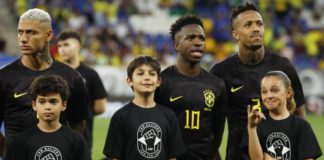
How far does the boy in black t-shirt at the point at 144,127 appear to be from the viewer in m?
6.61

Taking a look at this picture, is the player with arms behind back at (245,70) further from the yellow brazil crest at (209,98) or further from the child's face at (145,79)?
the child's face at (145,79)

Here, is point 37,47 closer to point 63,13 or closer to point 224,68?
point 224,68

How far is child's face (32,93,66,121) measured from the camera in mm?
6223

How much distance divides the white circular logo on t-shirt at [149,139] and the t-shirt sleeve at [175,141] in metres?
0.11

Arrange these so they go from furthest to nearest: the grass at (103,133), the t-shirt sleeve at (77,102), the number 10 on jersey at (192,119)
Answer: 1. the grass at (103,133)
2. the number 10 on jersey at (192,119)
3. the t-shirt sleeve at (77,102)

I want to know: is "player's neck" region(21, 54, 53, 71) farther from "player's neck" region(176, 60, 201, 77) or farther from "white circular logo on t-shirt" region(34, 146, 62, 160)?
"player's neck" region(176, 60, 201, 77)

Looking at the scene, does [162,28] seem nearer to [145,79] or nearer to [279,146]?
[145,79]

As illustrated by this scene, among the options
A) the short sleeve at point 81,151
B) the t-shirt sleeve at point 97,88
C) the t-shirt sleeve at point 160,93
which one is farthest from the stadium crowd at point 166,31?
the short sleeve at point 81,151

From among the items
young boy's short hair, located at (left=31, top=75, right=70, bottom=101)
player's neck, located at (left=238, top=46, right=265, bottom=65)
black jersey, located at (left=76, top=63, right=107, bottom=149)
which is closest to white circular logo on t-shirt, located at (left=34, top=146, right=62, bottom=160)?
young boy's short hair, located at (left=31, top=75, right=70, bottom=101)

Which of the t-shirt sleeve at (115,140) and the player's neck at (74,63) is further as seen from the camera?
the player's neck at (74,63)

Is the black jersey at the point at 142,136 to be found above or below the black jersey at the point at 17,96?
below

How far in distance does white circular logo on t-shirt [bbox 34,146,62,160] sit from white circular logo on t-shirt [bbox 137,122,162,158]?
0.71 meters

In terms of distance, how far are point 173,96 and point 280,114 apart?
981 millimetres

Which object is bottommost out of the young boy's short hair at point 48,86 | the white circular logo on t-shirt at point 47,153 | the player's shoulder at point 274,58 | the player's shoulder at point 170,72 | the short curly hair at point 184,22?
the white circular logo on t-shirt at point 47,153
